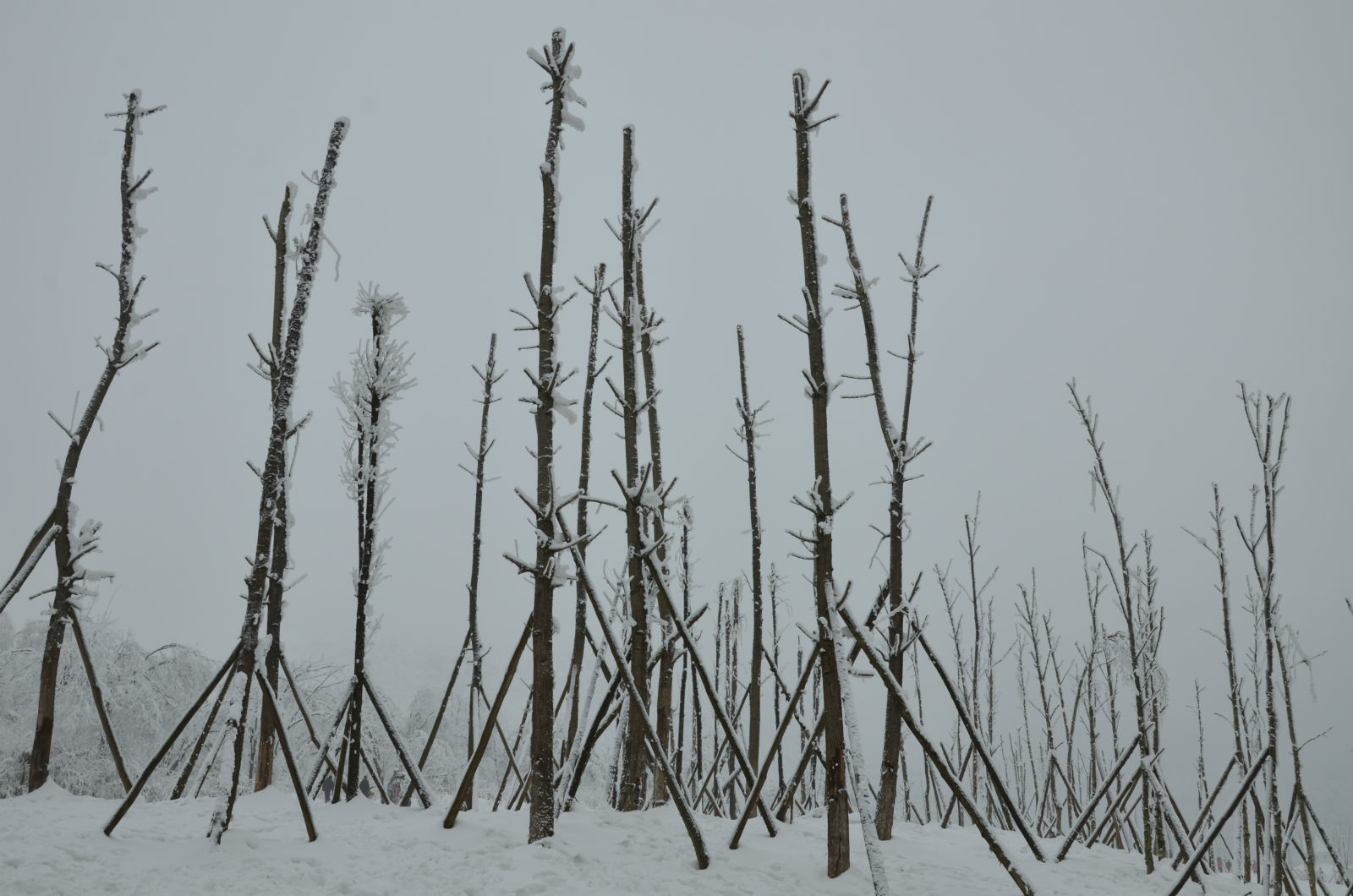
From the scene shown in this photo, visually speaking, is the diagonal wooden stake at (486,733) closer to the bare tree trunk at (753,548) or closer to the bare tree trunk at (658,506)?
the bare tree trunk at (658,506)

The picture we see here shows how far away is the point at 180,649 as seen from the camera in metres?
14.7

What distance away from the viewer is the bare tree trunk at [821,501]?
17.3 ft

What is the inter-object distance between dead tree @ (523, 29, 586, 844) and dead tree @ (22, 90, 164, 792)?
12.1 ft

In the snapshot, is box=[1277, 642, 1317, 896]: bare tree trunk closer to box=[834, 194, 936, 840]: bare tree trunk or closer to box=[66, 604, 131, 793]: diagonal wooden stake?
box=[834, 194, 936, 840]: bare tree trunk

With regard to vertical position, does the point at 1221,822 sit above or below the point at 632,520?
below

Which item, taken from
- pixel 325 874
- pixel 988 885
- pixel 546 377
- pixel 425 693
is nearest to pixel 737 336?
pixel 546 377

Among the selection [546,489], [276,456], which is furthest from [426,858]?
[276,456]

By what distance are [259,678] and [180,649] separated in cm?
1157

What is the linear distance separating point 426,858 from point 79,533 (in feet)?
14.6

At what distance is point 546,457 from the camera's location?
5820 mm

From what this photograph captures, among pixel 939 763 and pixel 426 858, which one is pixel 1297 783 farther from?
pixel 426 858

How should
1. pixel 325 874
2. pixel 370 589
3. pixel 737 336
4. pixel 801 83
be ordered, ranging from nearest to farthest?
pixel 325 874 → pixel 801 83 → pixel 370 589 → pixel 737 336

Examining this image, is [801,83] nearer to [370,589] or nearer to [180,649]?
[370,589]

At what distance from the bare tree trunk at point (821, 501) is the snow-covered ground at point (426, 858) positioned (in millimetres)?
437
